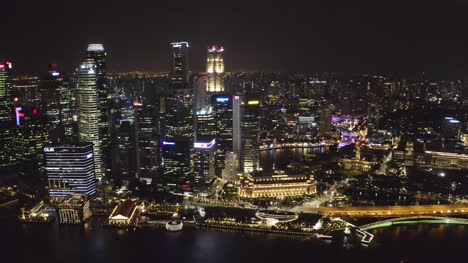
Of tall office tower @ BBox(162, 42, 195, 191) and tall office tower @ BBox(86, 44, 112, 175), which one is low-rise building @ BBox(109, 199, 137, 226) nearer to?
tall office tower @ BBox(162, 42, 195, 191)

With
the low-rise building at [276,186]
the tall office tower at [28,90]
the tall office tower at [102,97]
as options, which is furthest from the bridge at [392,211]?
the tall office tower at [28,90]

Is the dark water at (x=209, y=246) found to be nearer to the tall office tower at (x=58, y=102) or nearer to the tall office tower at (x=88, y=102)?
the tall office tower at (x=88, y=102)

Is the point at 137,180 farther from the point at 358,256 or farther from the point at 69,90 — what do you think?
the point at 69,90

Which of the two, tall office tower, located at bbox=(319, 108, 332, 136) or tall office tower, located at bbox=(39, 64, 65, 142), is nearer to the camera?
tall office tower, located at bbox=(39, 64, 65, 142)

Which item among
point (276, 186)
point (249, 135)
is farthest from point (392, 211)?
point (249, 135)

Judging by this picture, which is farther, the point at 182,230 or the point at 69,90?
the point at 69,90

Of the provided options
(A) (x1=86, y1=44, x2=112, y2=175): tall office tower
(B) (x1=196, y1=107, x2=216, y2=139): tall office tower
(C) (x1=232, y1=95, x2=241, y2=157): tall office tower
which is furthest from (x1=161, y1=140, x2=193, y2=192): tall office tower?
(B) (x1=196, y1=107, x2=216, y2=139): tall office tower

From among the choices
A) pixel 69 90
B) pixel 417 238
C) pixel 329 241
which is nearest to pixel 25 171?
→ pixel 69 90

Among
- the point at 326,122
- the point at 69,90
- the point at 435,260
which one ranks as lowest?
the point at 435,260
